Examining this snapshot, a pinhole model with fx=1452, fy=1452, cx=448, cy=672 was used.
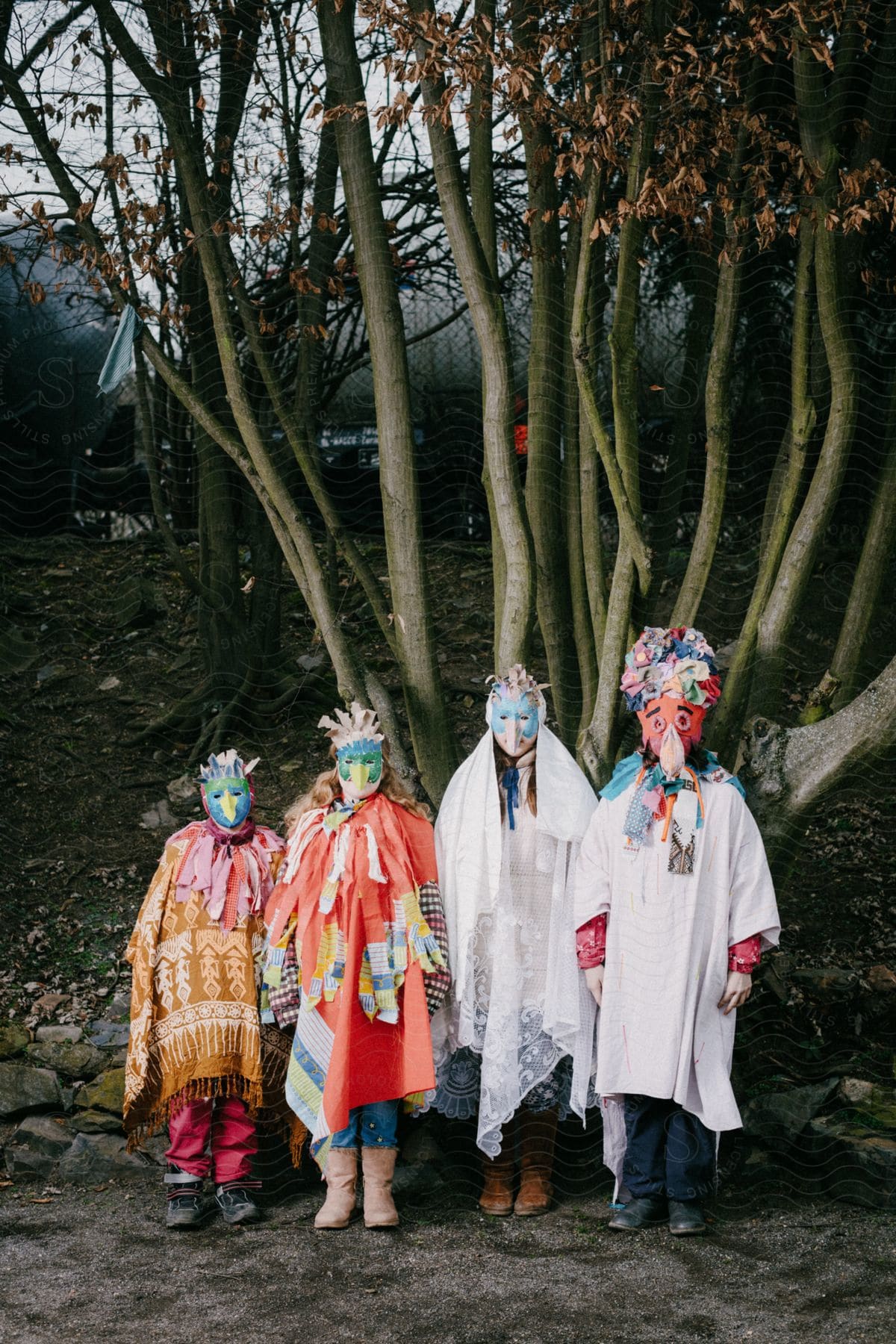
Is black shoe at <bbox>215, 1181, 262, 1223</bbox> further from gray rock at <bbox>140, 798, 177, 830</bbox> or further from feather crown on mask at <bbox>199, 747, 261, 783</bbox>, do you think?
gray rock at <bbox>140, 798, 177, 830</bbox>

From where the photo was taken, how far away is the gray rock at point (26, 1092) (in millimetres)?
4887

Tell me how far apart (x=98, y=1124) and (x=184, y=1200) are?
72 cm

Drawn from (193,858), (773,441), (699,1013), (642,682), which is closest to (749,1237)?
(699,1013)

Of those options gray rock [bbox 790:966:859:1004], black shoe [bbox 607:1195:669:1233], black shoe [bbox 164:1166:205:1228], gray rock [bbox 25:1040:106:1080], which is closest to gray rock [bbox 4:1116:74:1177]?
gray rock [bbox 25:1040:106:1080]

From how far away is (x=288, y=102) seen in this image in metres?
6.33

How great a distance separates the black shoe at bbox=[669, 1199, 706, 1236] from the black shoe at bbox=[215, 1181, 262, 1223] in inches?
46.0

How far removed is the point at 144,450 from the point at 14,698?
4.61 feet

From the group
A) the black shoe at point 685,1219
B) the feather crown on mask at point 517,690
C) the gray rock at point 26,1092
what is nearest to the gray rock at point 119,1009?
the gray rock at point 26,1092

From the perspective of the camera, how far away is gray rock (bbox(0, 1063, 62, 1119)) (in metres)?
4.89

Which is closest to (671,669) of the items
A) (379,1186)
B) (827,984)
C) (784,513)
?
(784,513)

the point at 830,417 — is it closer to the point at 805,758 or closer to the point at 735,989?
the point at 805,758

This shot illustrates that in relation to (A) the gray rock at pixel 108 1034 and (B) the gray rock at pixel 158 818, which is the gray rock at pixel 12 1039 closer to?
(A) the gray rock at pixel 108 1034

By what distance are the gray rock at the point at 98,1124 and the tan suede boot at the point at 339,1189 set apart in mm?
969

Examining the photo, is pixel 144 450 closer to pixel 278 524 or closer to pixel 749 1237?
pixel 278 524
